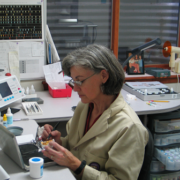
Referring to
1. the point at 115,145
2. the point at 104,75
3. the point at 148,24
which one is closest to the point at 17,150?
the point at 115,145

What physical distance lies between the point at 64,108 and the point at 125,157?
1058 mm

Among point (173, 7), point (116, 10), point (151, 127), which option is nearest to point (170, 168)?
point (151, 127)

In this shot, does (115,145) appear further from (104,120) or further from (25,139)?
(25,139)

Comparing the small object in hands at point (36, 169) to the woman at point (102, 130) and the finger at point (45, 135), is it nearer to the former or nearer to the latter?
the woman at point (102, 130)

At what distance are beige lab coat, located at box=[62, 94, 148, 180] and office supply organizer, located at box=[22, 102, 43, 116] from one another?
2.29ft

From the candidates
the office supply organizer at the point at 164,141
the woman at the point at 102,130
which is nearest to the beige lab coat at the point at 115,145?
the woman at the point at 102,130

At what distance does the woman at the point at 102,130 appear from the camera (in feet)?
4.00

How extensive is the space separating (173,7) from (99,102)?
103 inches

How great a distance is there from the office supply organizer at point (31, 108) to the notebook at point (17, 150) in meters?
0.64

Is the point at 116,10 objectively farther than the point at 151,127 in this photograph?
Yes

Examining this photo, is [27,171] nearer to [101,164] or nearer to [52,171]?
[52,171]

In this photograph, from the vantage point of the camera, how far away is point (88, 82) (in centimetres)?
134

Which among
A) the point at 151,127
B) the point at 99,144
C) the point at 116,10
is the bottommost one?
the point at 151,127

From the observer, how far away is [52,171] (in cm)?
120
